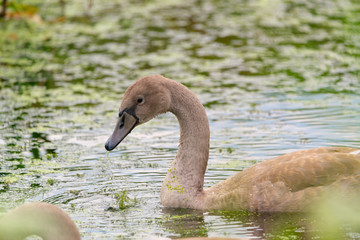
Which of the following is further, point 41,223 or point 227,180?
point 227,180

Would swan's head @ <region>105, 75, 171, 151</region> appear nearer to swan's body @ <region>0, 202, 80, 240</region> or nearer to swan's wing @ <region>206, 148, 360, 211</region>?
swan's wing @ <region>206, 148, 360, 211</region>

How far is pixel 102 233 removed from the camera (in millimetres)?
7203

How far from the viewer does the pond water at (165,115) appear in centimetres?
804

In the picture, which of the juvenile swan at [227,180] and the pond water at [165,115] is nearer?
the juvenile swan at [227,180]

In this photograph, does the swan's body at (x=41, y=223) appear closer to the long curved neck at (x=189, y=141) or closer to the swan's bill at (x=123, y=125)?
the swan's bill at (x=123, y=125)

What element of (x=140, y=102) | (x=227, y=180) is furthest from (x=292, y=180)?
(x=140, y=102)

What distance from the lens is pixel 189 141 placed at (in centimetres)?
838

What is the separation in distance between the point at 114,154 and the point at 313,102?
3698 millimetres

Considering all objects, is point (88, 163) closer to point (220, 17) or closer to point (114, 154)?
point (114, 154)

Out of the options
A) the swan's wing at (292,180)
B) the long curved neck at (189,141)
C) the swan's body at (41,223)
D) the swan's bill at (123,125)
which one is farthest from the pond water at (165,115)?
the swan's body at (41,223)

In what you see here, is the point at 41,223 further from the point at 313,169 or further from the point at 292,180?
the point at 313,169

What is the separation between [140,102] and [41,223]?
2797 mm

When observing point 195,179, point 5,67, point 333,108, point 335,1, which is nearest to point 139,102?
point 195,179

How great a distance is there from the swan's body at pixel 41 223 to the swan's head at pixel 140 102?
99.9 inches
